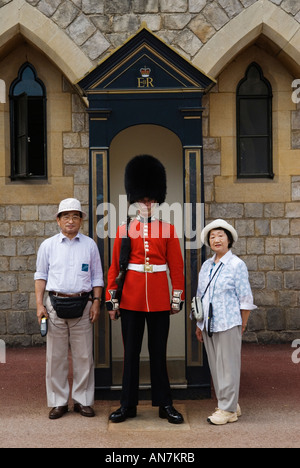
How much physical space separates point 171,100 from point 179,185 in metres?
0.85

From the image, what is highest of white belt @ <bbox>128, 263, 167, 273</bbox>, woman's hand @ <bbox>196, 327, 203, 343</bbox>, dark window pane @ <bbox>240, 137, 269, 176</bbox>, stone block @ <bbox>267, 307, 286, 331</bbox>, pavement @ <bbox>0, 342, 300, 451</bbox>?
dark window pane @ <bbox>240, 137, 269, 176</bbox>

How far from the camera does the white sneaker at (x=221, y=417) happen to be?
414 cm

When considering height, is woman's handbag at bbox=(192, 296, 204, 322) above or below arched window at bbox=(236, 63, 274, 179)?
below

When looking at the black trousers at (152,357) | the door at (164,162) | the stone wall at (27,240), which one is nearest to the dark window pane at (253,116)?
the stone wall at (27,240)

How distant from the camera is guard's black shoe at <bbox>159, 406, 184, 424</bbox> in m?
4.18

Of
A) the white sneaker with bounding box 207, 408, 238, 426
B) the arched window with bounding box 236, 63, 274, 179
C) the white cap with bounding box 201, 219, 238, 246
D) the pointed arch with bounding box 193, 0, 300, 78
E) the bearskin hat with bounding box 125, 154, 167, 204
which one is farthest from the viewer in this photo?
the arched window with bounding box 236, 63, 274, 179

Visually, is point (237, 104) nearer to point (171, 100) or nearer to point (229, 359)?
point (171, 100)

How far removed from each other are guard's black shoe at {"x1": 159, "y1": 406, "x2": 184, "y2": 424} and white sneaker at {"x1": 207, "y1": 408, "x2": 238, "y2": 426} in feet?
0.60

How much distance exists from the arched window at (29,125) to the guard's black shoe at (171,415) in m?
3.55

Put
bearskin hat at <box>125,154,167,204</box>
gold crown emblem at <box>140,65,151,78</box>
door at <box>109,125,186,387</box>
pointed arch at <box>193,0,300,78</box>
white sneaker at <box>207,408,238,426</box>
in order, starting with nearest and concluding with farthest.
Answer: white sneaker at <box>207,408,238,426</box> → bearskin hat at <box>125,154,167,204</box> → gold crown emblem at <box>140,65,151,78</box> → door at <box>109,125,186,387</box> → pointed arch at <box>193,0,300,78</box>

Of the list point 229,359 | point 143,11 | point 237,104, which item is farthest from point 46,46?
point 229,359

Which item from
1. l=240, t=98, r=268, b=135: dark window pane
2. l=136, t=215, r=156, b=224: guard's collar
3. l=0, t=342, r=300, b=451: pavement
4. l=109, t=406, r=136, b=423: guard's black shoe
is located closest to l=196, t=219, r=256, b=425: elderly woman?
l=0, t=342, r=300, b=451: pavement

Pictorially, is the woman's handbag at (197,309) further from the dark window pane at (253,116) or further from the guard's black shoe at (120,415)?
the dark window pane at (253,116)

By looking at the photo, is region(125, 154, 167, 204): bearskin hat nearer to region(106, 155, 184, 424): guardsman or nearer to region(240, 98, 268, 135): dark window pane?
region(106, 155, 184, 424): guardsman
